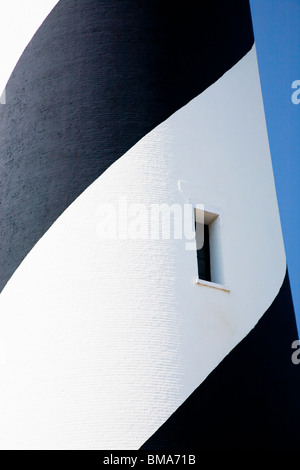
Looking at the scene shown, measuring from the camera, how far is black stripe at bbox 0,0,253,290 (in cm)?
779

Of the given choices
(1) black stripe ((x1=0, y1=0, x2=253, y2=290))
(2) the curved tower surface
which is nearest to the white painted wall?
(2) the curved tower surface

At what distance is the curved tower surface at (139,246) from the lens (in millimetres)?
6902

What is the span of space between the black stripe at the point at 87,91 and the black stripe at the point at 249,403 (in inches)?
86.8

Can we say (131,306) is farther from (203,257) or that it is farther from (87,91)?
(87,91)

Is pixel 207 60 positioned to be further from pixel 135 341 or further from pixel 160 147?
pixel 135 341

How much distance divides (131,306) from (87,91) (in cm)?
244

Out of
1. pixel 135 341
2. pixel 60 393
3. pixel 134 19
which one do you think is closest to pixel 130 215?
pixel 135 341

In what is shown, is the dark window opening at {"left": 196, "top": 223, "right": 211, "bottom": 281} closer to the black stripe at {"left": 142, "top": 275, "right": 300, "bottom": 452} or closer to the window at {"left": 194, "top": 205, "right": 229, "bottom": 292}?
the window at {"left": 194, "top": 205, "right": 229, "bottom": 292}

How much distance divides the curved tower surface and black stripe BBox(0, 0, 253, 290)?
17 millimetres

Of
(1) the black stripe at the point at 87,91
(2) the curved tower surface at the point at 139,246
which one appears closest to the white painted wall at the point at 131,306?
(2) the curved tower surface at the point at 139,246

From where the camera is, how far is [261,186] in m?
8.71

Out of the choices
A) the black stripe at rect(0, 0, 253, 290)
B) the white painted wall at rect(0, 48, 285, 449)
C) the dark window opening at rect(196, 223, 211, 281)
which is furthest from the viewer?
the dark window opening at rect(196, 223, 211, 281)

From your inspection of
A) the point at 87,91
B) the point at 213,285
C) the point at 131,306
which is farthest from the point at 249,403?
the point at 87,91

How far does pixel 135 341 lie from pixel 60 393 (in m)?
0.80
